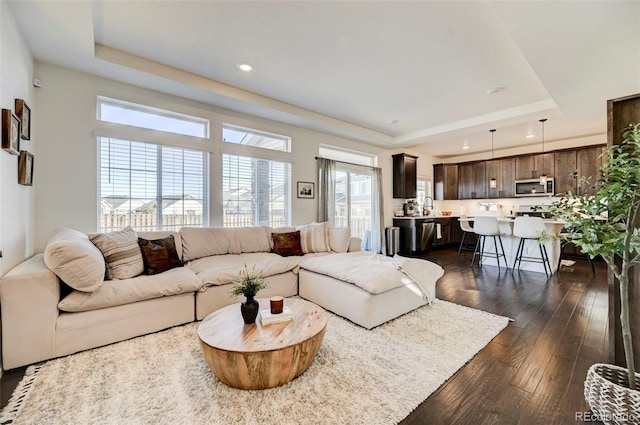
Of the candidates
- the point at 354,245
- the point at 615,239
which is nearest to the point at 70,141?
the point at 354,245

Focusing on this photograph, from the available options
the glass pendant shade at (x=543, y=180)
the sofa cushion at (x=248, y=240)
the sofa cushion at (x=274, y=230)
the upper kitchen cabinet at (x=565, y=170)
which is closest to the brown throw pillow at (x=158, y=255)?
the sofa cushion at (x=248, y=240)

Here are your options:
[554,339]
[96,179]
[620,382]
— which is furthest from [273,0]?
[554,339]

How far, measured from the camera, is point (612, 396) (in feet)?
4.52

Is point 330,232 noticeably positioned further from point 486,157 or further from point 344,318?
point 486,157

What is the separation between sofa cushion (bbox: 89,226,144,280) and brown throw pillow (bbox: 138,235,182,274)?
0.05 meters

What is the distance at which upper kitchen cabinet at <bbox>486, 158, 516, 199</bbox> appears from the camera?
715 centimetres

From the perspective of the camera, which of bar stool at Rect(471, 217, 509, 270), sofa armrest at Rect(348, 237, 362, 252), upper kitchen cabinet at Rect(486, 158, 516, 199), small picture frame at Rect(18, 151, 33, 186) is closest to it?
small picture frame at Rect(18, 151, 33, 186)

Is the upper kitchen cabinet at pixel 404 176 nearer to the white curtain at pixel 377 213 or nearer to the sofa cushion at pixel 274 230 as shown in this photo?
the white curtain at pixel 377 213

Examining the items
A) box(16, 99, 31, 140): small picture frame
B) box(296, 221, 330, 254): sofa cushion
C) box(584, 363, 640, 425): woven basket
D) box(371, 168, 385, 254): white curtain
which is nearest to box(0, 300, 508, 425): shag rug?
box(584, 363, 640, 425): woven basket

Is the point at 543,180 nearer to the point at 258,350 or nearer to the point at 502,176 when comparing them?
the point at 502,176

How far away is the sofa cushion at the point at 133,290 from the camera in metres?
2.18

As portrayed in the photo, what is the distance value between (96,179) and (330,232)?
3146 millimetres

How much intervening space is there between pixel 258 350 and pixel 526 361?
2.02 metres

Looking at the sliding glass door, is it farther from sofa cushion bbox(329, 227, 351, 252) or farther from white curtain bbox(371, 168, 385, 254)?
sofa cushion bbox(329, 227, 351, 252)
